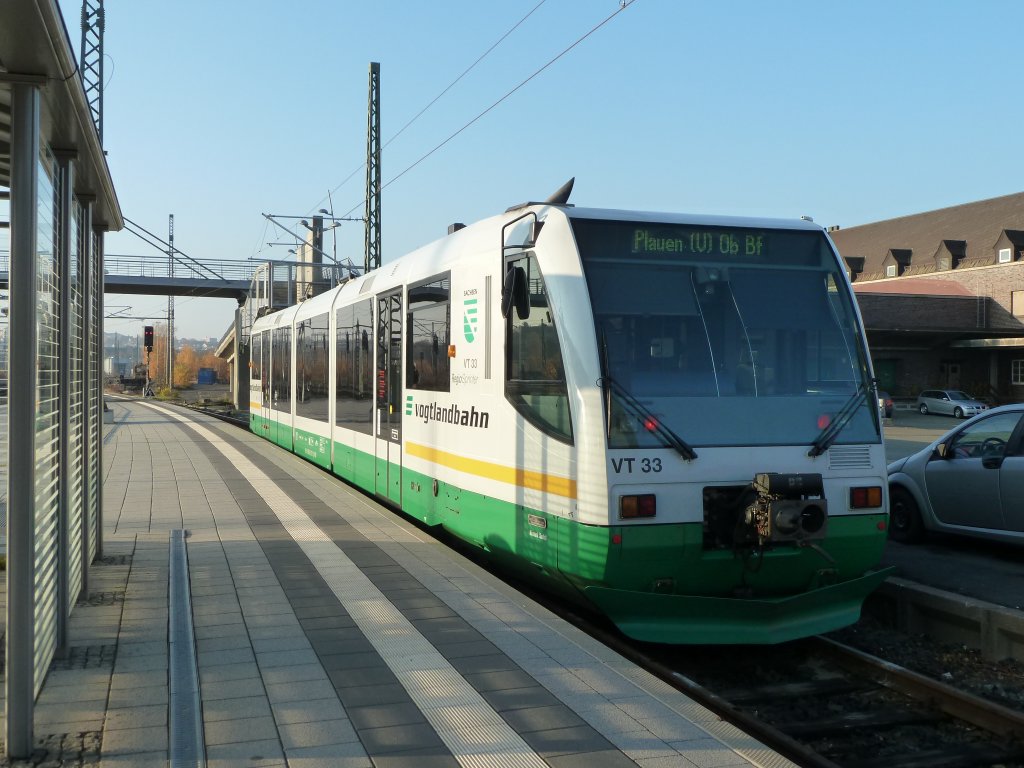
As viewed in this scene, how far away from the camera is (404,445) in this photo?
419 inches

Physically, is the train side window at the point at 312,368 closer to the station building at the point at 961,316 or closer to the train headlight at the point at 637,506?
the train headlight at the point at 637,506

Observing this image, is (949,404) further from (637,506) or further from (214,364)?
(214,364)

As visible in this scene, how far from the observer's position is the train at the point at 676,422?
6469mm

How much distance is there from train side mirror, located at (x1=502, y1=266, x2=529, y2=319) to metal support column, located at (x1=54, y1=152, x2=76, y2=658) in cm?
297

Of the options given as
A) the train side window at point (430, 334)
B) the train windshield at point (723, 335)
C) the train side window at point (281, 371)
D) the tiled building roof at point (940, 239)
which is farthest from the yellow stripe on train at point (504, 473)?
the tiled building roof at point (940, 239)

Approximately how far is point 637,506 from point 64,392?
11.7 feet

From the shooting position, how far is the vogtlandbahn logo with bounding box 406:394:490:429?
8172 millimetres

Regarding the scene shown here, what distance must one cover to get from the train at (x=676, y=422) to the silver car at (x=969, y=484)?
2.97 meters

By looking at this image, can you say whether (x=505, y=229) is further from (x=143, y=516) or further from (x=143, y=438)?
(x=143, y=438)

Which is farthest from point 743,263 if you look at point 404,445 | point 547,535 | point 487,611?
point 404,445

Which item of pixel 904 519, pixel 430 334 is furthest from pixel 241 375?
pixel 904 519

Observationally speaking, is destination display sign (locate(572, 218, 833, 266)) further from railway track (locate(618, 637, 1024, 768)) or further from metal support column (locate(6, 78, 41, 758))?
metal support column (locate(6, 78, 41, 758))

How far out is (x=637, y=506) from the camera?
253 inches

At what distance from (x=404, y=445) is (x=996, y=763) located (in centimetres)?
674
